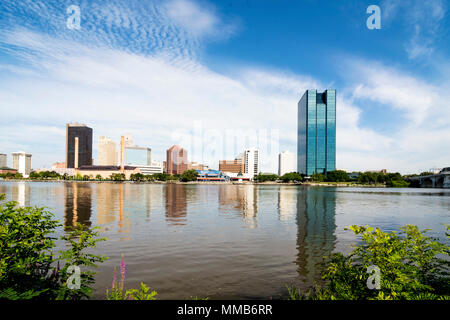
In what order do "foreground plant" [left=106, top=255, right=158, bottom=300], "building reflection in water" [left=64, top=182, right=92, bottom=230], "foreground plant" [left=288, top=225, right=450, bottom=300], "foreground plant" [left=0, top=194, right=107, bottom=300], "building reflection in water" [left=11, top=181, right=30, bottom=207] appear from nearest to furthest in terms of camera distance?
"foreground plant" [left=106, top=255, right=158, bottom=300]
"foreground plant" [left=288, top=225, right=450, bottom=300]
"foreground plant" [left=0, top=194, right=107, bottom=300]
"building reflection in water" [left=64, top=182, right=92, bottom=230]
"building reflection in water" [left=11, top=181, right=30, bottom=207]

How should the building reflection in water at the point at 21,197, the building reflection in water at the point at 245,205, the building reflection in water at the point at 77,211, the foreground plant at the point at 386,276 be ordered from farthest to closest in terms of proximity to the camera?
the building reflection in water at the point at 21,197
the building reflection in water at the point at 245,205
the building reflection in water at the point at 77,211
the foreground plant at the point at 386,276

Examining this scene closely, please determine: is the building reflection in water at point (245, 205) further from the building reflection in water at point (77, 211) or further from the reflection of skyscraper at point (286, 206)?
the building reflection in water at point (77, 211)

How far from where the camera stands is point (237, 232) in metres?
26.7

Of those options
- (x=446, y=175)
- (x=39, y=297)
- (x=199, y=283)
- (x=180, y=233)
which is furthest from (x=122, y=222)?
(x=446, y=175)

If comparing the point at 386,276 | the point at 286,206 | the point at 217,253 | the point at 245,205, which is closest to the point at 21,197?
the point at 245,205

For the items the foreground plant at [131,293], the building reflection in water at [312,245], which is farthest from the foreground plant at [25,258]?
the building reflection in water at [312,245]

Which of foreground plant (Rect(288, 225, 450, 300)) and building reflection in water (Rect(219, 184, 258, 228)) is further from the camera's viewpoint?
building reflection in water (Rect(219, 184, 258, 228))

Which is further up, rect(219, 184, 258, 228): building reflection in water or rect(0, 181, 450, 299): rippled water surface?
rect(0, 181, 450, 299): rippled water surface

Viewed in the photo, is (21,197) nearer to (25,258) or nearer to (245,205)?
(245,205)

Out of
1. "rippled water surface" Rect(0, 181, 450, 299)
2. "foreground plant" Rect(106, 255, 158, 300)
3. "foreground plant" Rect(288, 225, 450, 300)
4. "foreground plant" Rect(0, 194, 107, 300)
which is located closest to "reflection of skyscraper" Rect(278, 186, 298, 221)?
"rippled water surface" Rect(0, 181, 450, 299)

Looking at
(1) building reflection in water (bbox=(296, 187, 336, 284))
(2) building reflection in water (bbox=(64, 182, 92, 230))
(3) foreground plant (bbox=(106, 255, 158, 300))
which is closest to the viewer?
(3) foreground plant (bbox=(106, 255, 158, 300))

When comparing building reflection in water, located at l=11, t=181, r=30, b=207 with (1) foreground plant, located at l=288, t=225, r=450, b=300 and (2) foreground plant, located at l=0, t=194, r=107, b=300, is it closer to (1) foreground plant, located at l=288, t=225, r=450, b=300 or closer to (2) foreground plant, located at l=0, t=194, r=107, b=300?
(2) foreground plant, located at l=0, t=194, r=107, b=300
